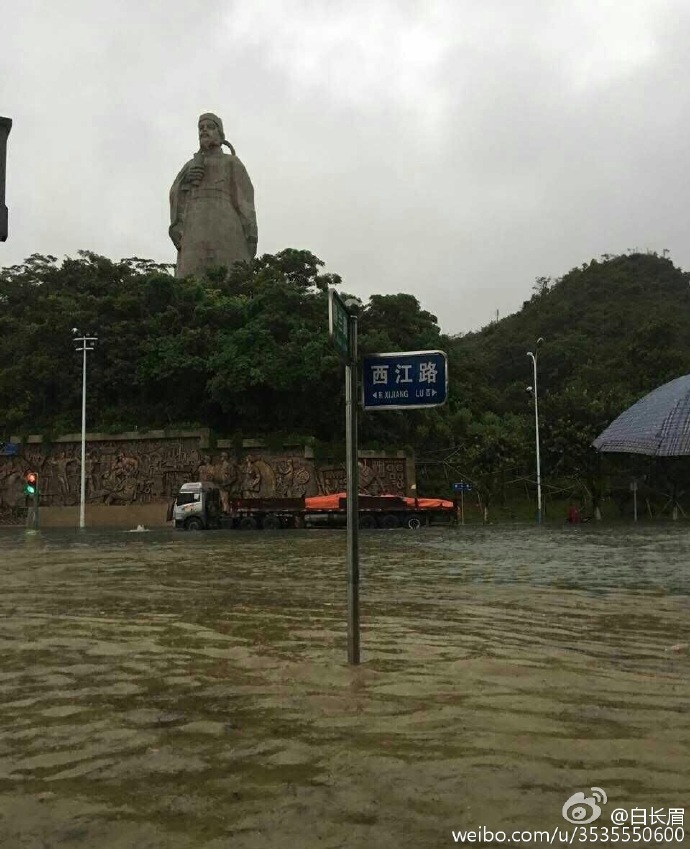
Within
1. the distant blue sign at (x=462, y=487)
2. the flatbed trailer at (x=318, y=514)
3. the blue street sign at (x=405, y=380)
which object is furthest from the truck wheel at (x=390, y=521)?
the blue street sign at (x=405, y=380)

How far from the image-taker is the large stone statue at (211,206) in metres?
43.2

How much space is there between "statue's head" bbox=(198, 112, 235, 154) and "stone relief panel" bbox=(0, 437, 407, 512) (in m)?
17.6

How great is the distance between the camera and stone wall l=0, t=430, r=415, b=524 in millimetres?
33969

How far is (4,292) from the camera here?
157ft

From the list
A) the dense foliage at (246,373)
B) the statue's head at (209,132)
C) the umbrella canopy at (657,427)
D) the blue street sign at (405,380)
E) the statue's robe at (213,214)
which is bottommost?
the blue street sign at (405,380)

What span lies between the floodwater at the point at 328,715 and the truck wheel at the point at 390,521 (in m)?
19.9

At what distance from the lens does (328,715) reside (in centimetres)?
426

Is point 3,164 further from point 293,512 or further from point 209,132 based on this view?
point 209,132

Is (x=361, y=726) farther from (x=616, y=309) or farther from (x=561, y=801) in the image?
(x=616, y=309)

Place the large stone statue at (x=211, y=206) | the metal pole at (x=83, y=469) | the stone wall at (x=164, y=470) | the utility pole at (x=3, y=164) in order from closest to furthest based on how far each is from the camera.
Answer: the utility pole at (x=3, y=164), the stone wall at (x=164, y=470), the metal pole at (x=83, y=469), the large stone statue at (x=211, y=206)

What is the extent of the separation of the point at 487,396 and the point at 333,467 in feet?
56.8

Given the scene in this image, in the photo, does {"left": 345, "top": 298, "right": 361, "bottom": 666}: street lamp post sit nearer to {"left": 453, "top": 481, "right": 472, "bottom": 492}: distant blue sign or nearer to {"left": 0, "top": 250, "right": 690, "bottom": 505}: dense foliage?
{"left": 0, "top": 250, "right": 690, "bottom": 505}: dense foliage

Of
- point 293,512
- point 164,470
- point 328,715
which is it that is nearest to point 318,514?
point 293,512

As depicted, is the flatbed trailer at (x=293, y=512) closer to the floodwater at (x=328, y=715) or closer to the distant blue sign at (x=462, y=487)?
the distant blue sign at (x=462, y=487)
